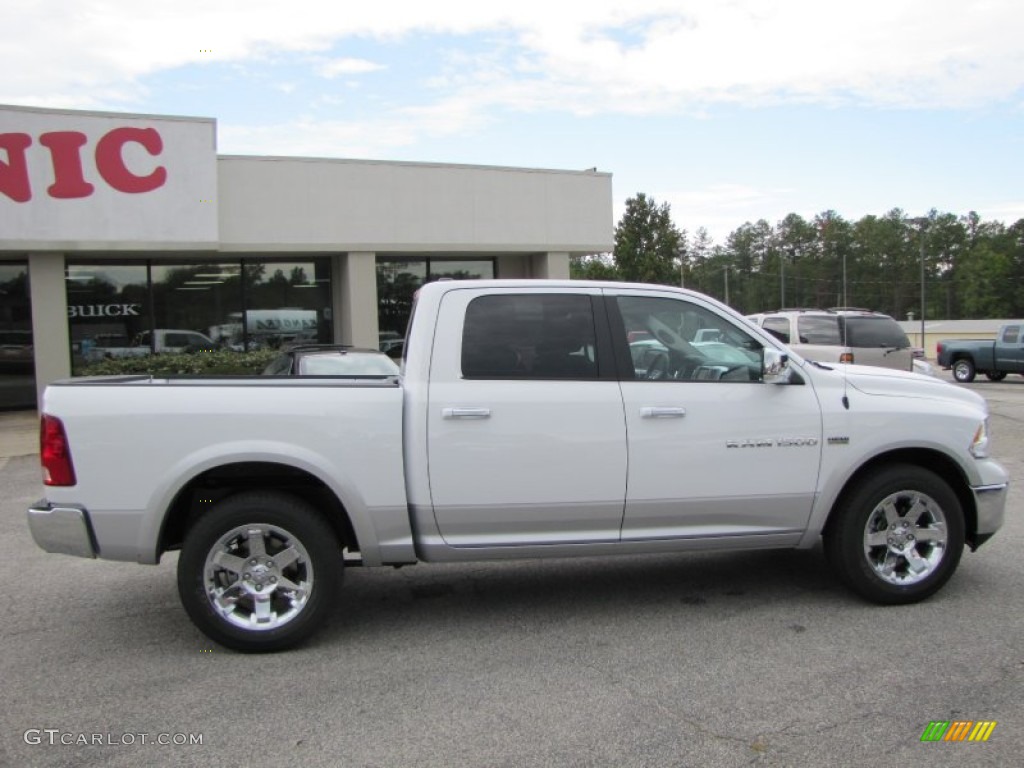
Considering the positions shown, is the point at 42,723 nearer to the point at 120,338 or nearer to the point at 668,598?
the point at 668,598

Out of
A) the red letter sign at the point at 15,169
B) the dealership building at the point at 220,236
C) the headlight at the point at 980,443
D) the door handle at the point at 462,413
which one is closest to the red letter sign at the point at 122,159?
the dealership building at the point at 220,236

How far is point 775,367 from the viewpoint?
4910 mm

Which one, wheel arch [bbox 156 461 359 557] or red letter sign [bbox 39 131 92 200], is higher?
red letter sign [bbox 39 131 92 200]

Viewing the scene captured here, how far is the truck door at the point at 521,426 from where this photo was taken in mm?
4676

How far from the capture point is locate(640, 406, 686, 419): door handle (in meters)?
4.83

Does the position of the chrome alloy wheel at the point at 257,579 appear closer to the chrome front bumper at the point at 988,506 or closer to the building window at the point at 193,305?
the chrome front bumper at the point at 988,506

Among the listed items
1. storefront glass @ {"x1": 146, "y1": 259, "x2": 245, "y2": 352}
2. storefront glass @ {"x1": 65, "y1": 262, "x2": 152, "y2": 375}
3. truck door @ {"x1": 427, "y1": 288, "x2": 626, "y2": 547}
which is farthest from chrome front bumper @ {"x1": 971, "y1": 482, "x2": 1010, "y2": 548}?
storefront glass @ {"x1": 65, "y1": 262, "x2": 152, "y2": 375}

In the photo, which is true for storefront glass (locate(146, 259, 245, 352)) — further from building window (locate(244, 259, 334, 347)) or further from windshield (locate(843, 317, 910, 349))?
windshield (locate(843, 317, 910, 349))

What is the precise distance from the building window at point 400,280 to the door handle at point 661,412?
1428cm

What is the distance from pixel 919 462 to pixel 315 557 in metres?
3.65

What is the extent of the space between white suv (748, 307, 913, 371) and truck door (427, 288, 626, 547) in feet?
36.6

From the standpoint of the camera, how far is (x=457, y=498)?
468 cm

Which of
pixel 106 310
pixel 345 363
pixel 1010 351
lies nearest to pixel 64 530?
pixel 345 363

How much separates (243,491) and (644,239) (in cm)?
5809
